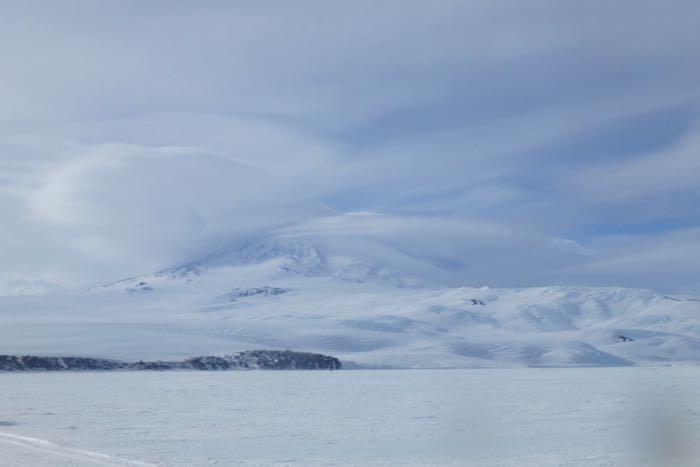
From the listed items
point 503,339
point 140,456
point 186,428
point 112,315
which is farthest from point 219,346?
point 140,456

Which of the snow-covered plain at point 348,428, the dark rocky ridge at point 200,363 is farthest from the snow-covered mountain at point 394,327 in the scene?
the snow-covered plain at point 348,428

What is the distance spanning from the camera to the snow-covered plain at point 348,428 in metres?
20.3

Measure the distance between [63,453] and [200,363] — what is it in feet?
227

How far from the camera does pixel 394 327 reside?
13362 centimetres

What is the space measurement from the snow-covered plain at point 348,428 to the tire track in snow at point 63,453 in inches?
1.8

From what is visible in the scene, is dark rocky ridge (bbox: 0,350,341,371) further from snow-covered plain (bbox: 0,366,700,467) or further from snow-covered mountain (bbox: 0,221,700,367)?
snow-covered plain (bbox: 0,366,700,467)

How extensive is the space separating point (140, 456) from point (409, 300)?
157260 millimetres

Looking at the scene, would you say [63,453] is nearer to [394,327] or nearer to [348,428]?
[348,428]

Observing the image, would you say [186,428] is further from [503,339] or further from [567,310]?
[567,310]

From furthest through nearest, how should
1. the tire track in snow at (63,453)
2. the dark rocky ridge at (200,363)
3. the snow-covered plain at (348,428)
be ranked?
the dark rocky ridge at (200,363) < the snow-covered plain at (348,428) < the tire track in snow at (63,453)

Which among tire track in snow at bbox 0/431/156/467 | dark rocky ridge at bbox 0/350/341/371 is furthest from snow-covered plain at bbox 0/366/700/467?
dark rocky ridge at bbox 0/350/341/371

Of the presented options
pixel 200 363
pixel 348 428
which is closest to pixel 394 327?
pixel 200 363

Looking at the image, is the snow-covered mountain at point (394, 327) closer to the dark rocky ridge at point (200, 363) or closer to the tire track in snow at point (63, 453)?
the dark rocky ridge at point (200, 363)

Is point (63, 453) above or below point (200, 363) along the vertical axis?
below
